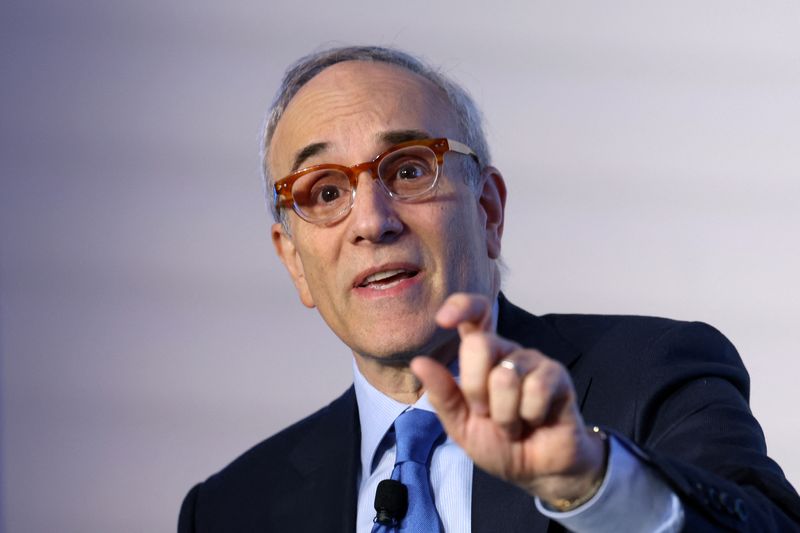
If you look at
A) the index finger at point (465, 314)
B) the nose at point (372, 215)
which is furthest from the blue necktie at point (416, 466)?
the index finger at point (465, 314)

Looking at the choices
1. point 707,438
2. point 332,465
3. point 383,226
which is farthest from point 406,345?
point 707,438

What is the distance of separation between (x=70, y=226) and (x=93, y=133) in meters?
0.30

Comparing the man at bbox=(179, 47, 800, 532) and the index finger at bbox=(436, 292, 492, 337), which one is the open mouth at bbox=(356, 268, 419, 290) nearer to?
the man at bbox=(179, 47, 800, 532)

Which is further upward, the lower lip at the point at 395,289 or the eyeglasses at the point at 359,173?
the eyeglasses at the point at 359,173

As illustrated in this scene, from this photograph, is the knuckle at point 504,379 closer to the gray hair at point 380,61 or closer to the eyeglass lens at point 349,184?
the eyeglass lens at point 349,184

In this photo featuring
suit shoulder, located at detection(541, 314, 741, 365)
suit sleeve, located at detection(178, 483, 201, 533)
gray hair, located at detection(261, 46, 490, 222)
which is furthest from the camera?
suit sleeve, located at detection(178, 483, 201, 533)

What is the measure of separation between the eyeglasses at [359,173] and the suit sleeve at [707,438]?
605mm

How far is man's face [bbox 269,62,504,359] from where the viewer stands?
224cm

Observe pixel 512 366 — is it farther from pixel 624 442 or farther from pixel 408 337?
pixel 408 337

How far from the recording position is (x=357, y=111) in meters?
2.40

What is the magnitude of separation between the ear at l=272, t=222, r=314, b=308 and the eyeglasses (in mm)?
249

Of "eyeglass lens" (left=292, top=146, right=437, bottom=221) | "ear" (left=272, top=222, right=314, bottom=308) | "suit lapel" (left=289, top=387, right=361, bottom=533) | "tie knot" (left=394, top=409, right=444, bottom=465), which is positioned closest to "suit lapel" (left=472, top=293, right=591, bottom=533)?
"tie knot" (left=394, top=409, right=444, bottom=465)

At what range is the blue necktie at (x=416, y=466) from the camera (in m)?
2.21

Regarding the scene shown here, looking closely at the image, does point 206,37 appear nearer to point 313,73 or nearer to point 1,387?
point 313,73
